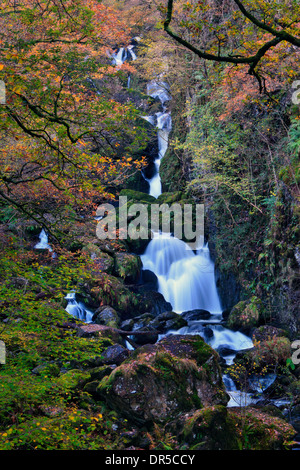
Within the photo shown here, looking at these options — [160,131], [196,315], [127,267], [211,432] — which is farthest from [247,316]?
[160,131]

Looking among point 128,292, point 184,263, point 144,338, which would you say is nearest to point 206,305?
point 184,263

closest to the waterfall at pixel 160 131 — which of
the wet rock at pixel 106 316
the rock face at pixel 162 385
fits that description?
the wet rock at pixel 106 316

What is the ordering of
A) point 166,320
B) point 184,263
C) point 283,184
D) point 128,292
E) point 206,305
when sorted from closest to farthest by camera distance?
1. point 283,184
2. point 166,320
3. point 128,292
4. point 206,305
5. point 184,263

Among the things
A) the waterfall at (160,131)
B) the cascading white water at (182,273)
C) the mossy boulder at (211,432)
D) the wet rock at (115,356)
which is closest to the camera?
the mossy boulder at (211,432)

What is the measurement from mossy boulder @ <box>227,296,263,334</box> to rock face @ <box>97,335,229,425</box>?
4158 millimetres

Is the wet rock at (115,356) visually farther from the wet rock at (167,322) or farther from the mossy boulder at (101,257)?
the mossy boulder at (101,257)

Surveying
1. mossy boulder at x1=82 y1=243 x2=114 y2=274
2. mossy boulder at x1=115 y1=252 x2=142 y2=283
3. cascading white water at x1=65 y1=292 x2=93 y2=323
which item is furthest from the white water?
mossy boulder at x1=82 y1=243 x2=114 y2=274

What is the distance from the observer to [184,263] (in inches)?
563

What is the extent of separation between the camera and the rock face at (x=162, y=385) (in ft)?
17.8

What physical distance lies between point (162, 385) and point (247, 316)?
5.24 m

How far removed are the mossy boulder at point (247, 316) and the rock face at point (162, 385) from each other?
4.16 meters
